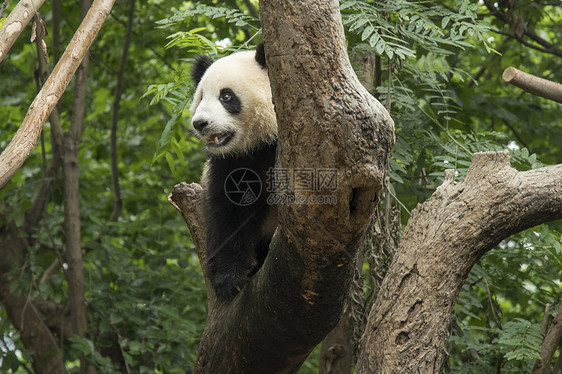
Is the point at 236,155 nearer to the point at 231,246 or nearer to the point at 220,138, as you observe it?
the point at 220,138

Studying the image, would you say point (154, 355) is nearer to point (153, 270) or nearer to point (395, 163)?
point (153, 270)

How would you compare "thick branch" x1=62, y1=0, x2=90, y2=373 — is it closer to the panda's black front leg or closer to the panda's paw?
the panda's black front leg

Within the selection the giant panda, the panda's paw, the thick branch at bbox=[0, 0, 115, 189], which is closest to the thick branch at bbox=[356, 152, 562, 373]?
the panda's paw

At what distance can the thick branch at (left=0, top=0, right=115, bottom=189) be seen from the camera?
6.79 ft

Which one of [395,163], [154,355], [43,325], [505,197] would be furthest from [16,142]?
[43,325]

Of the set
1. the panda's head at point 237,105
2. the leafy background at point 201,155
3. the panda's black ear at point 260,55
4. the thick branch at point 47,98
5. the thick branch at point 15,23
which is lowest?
the leafy background at point 201,155

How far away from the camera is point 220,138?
3.65 m

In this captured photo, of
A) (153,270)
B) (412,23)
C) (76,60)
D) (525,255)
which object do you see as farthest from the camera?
(153,270)

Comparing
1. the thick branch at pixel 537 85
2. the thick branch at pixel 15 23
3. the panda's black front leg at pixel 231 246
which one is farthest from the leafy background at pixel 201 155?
the thick branch at pixel 15 23

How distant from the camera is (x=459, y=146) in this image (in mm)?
3967

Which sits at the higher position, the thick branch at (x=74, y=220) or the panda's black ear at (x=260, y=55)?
the panda's black ear at (x=260, y=55)

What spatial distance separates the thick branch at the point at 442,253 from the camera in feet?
8.78

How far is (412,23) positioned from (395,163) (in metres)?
0.93

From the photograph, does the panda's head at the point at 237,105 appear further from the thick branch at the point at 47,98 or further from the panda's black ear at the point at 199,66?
the thick branch at the point at 47,98
